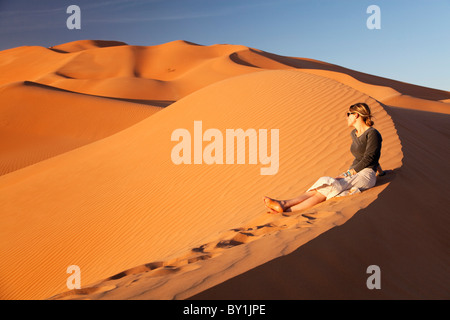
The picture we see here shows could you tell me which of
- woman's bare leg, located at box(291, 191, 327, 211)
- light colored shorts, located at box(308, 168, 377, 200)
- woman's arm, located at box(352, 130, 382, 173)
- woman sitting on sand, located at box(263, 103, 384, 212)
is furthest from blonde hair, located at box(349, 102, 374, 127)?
woman's bare leg, located at box(291, 191, 327, 211)

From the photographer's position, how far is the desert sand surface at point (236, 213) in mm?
3172

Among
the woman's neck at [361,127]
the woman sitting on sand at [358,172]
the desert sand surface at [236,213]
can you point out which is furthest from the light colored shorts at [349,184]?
the woman's neck at [361,127]

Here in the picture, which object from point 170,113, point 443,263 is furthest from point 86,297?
point 170,113

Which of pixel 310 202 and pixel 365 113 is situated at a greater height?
pixel 365 113

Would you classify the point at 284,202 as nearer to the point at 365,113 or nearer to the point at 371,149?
the point at 371,149

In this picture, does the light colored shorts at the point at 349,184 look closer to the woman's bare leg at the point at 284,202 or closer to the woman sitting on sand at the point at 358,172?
the woman sitting on sand at the point at 358,172

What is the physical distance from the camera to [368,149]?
518 centimetres

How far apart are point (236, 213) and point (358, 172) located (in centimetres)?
226

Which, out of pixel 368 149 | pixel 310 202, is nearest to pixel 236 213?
pixel 310 202

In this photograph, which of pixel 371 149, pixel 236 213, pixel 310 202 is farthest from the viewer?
pixel 236 213

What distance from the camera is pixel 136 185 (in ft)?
31.7

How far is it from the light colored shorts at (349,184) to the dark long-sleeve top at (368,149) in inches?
3.7
